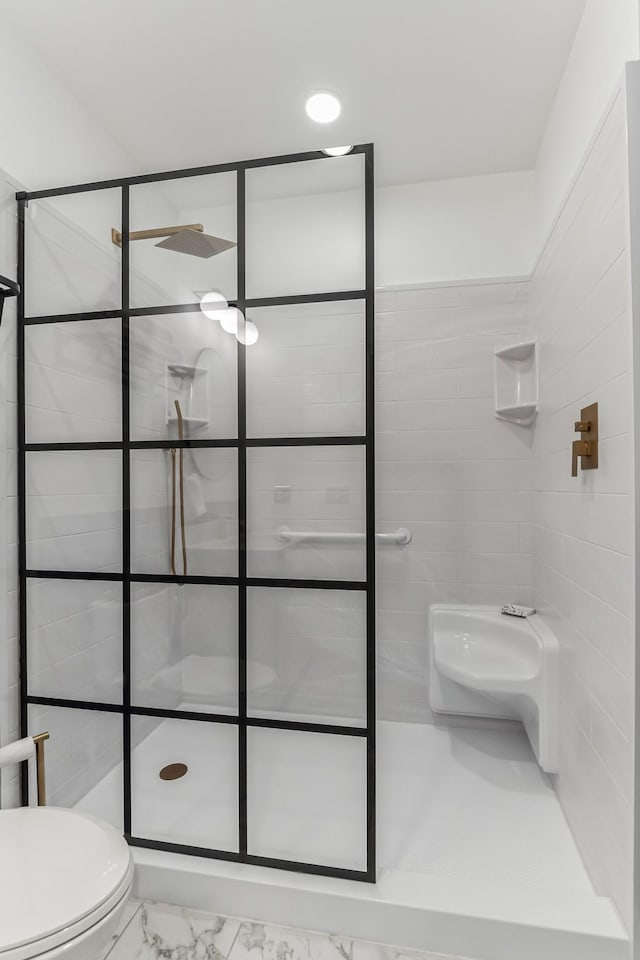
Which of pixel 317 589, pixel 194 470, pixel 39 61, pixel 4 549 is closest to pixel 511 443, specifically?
pixel 317 589

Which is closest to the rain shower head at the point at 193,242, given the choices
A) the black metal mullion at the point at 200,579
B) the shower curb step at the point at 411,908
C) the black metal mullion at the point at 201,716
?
the black metal mullion at the point at 200,579

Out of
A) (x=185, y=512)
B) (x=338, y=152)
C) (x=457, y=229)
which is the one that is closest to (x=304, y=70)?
(x=338, y=152)

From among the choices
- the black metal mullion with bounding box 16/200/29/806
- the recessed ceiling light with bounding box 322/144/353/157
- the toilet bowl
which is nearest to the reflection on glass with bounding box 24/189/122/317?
the black metal mullion with bounding box 16/200/29/806

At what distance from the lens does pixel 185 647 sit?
1.52 meters

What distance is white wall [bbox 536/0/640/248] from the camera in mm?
1271

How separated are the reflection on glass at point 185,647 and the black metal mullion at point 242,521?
0.07 ft

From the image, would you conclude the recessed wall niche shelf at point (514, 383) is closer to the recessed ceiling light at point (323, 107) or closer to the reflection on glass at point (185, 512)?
the recessed ceiling light at point (323, 107)

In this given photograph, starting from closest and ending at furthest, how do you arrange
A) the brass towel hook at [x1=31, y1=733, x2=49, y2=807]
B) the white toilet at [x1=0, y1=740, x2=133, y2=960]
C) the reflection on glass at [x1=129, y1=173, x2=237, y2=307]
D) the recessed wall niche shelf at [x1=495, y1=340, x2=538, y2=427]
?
the white toilet at [x1=0, y1=740, x2=133, y2=960], the brass towel hook at [x1=31, y1=733, x2=49, y2=807], the reflection on glass at [x1=129, y1=173, x2=237, y2=307], the recessed wall niche shelf at [x1=495, y1=340, x2=538, y2=427]

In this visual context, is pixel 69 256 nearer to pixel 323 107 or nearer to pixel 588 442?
pixel 323 107

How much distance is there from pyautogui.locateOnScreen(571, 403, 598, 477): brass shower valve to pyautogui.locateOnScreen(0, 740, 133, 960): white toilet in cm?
148

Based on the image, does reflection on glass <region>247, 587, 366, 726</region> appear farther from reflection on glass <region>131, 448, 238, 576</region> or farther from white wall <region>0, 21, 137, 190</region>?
white wall <region>0, 21, 137, 190</region>

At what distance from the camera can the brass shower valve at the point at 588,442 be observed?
1427mm

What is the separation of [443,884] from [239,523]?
110 centimetres

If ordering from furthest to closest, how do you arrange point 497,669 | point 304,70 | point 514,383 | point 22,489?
point 514,383, point 497,669, point 304,70, point 22,489
